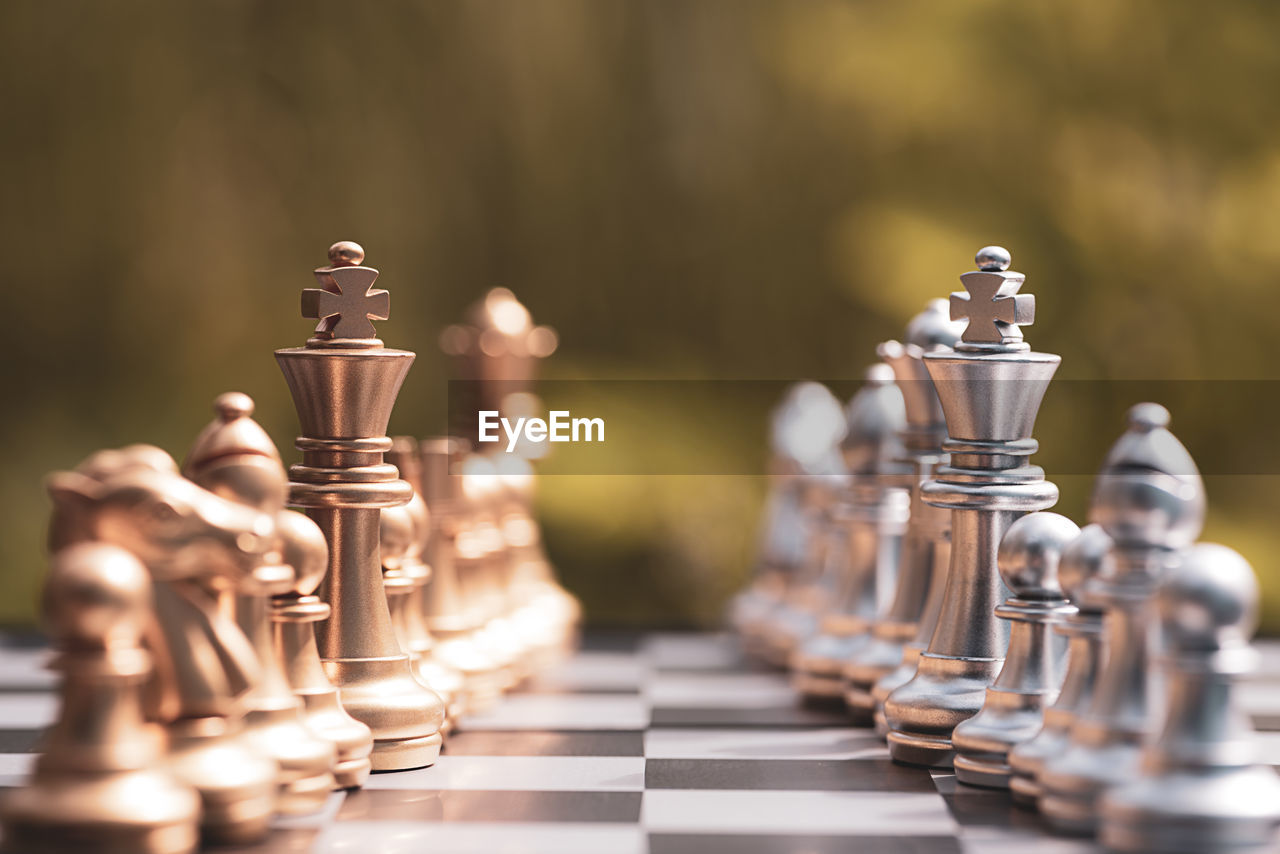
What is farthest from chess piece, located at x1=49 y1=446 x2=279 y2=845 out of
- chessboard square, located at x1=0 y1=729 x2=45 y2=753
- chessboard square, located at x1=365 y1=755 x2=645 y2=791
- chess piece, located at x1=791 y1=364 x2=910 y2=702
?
chess piece, located at x1=791 y1=364 x2=910 y2=702

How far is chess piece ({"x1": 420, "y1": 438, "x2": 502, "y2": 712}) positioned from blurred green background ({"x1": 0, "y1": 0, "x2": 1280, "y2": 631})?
193 cm

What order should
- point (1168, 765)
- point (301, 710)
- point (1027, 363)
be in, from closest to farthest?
1. point (1168, 765)
2. point (301, 710)
3. point (1027, 363)

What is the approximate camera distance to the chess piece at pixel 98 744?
1.02m

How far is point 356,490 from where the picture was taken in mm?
1431

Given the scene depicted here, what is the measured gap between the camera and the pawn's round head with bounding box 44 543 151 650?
102cm

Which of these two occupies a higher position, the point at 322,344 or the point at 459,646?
the point at 322,344

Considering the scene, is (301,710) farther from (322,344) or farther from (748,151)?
(748,151)

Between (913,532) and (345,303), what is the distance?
0.74m

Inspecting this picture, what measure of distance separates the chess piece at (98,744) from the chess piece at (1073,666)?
2.27 feet

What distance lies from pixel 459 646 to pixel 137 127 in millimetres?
2654

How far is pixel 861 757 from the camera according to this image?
1522mm

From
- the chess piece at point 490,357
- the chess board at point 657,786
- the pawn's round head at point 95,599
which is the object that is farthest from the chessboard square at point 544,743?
the chess piece at point 490,357

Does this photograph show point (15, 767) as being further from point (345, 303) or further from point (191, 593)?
point (345, 303)

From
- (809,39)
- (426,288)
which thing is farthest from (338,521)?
(809,39)
